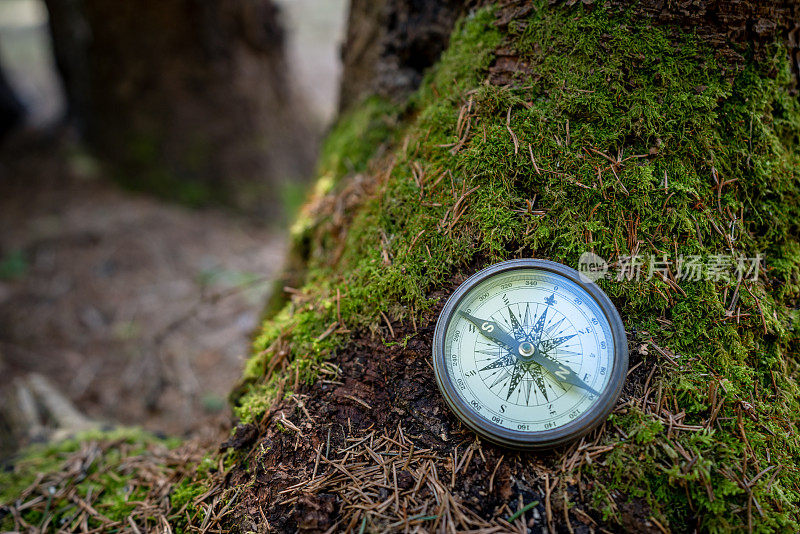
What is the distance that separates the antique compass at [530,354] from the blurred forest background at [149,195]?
9.93ft

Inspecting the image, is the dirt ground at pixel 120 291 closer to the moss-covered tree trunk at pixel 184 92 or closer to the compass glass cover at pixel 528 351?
the moss-covered tree trunk at pixel 184 92

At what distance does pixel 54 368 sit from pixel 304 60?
1052cm

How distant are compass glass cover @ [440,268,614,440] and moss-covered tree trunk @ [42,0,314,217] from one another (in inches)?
231

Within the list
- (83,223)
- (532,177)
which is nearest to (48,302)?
(83,223)

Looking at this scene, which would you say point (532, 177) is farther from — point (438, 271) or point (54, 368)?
point (54, 368)

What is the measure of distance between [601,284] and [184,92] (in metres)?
6.59

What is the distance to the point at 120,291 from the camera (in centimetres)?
556

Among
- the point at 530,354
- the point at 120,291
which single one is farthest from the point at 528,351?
the point at 120,291

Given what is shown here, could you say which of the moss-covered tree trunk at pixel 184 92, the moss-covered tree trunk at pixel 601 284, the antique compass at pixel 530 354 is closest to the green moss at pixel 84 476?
the moss-covered tree trunk at pixel 601 284

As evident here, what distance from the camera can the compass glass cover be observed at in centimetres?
183

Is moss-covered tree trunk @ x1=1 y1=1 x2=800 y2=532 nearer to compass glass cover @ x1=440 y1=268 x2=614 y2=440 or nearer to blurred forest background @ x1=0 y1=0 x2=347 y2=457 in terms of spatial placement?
compass glass cover @ x1=440 y1=268 x2=614 y2=440

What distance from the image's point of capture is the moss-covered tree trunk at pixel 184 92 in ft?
21.2

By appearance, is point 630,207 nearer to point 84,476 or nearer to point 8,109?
point 84,476

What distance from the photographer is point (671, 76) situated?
2148 millimetres
